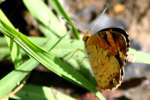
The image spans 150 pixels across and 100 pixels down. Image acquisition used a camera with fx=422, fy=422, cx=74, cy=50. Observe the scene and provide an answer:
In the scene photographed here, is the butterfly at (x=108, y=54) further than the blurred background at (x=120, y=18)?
No

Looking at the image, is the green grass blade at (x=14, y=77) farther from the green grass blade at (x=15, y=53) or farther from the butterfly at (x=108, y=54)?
the butterfly at (x=108, y=54)

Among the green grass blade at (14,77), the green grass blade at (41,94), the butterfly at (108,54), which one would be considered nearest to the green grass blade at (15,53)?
the green grass blade at (14,77)

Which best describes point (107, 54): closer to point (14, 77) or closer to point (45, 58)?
point (45, 58)

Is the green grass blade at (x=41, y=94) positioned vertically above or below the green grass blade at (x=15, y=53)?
below

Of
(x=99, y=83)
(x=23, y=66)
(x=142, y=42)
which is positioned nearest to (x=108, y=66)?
(x=99, y=83)

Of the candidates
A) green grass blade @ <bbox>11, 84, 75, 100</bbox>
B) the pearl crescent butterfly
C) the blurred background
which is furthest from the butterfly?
the blurred background

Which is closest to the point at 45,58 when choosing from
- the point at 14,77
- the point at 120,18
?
the point at 14,77

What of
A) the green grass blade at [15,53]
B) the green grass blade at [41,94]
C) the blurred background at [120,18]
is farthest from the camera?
the blurred background at [120,18]

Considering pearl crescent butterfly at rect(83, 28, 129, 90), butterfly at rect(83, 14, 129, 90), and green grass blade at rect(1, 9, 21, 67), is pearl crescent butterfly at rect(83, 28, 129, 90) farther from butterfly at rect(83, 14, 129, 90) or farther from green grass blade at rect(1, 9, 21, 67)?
green grass blade at rect(1, 9, 21, 67)
